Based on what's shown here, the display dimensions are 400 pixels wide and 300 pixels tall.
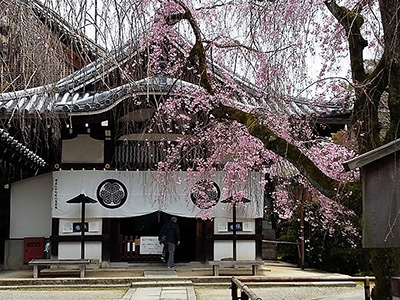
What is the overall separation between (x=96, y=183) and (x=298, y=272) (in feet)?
17.7

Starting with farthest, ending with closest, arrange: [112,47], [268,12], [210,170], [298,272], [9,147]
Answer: [298,272] < [210,170] < [9,147] < [268,12] < [112,47]

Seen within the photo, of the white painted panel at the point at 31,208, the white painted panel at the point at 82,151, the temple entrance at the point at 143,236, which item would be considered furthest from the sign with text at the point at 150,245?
the white painted panel at the point at 31,208

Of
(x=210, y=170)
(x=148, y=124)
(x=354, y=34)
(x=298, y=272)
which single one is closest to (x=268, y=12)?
(x=354, y=34)

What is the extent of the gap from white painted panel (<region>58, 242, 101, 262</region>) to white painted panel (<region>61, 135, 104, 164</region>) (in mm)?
1955

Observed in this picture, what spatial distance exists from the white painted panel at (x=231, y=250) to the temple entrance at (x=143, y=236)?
1146mm

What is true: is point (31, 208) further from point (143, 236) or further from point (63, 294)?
point (63, 294)

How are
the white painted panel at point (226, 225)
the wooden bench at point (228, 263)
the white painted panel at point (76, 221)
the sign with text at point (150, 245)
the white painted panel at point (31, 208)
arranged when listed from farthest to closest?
the white painted panel at point (31, 208)
the sign with text at point (150, 245)
the white painted panel at point (226, 225)
the white painted panel at point (76, 221)
the wooden bench at point (228, 263)

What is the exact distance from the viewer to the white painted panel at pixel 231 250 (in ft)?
42.4

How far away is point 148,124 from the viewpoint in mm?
8906

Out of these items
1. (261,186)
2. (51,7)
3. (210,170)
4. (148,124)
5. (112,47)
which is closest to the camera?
(51,7)

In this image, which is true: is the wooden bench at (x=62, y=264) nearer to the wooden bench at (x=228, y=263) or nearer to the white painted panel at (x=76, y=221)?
the white painted panel at (x=76, y=221)

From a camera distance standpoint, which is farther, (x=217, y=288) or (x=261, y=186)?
(x=261, y=186)

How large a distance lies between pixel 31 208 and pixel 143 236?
297 cm

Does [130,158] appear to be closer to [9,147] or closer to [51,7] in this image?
[9,147]
